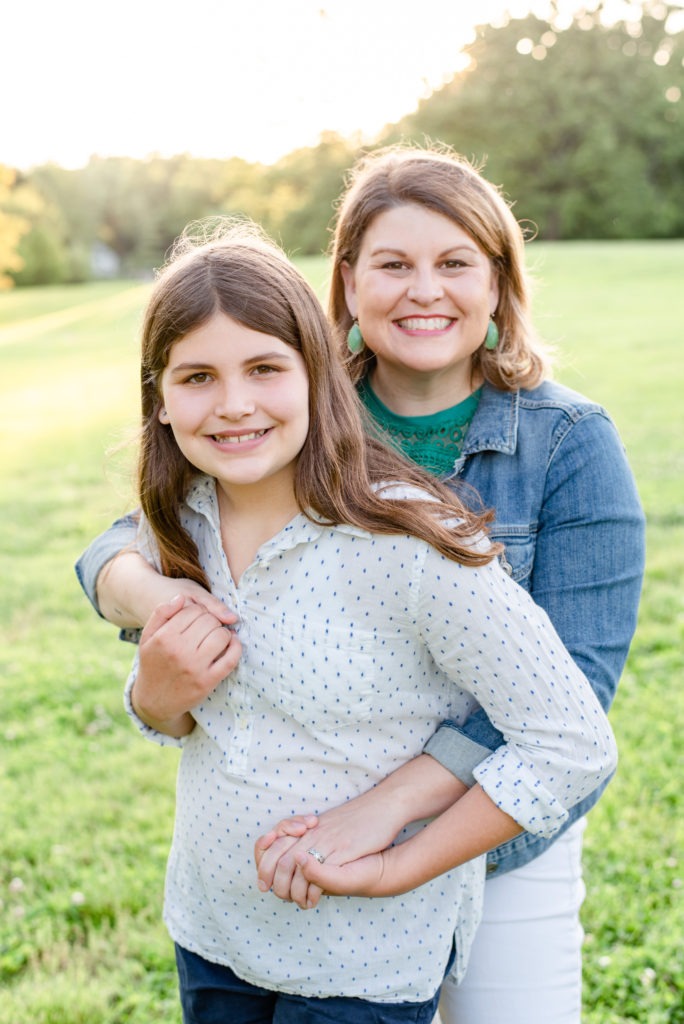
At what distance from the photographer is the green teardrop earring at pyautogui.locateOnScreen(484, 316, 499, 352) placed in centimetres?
229

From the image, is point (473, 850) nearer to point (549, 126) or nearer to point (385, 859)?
point (385, 859)

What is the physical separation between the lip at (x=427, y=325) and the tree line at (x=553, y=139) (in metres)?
37.7

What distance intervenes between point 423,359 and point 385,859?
1.04 meters

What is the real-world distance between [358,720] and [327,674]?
10 cm

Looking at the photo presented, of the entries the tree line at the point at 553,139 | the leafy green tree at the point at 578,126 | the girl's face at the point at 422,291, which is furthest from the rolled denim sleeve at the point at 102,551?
the leafy green tree at the point at 578,126

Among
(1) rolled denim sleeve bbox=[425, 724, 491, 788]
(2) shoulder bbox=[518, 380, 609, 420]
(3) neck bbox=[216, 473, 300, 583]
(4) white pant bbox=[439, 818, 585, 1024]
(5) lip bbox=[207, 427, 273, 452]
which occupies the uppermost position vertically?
(5) lip bbox=[207, 427, 273, 452]

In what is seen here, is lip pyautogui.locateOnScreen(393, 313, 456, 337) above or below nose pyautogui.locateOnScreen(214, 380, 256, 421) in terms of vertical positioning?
above

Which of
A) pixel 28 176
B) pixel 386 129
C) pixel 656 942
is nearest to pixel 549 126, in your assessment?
pixel 386 129

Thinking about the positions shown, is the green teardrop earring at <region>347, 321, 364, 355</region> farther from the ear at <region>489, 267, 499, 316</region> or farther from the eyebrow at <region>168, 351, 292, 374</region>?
the eyebrow at <region>168, 351, 292, 374</region>

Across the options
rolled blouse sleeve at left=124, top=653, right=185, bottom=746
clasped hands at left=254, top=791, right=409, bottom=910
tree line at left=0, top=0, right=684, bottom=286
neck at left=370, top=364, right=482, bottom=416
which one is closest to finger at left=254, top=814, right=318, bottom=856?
clasped hands at left=254, top=791, right=409, bottom=910

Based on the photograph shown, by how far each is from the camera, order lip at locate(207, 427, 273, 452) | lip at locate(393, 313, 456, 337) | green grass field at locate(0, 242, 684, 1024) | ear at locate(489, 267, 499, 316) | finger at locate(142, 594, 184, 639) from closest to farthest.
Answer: lip at locate(207, 427, 273, 452) → finger at locate(142, 594, 184, 639) → lip at locate(393, 313, 456, 337) → ear at locate(489, 267, 499, 316) → green grass field at locate(0, 242, 684, 1024)

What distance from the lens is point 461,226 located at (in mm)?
2117

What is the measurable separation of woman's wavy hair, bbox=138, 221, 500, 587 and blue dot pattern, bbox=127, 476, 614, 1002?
4 centimetres

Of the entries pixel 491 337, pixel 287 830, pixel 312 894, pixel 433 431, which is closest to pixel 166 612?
pixel 287 830
